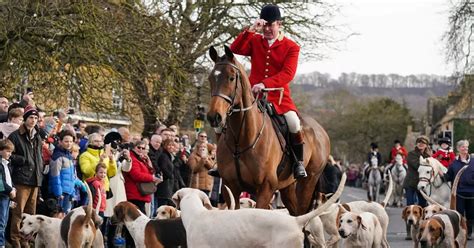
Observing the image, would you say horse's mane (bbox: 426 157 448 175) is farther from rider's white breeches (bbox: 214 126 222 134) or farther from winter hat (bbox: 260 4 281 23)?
rider's white breeches (bbox: 214 126 222 134)

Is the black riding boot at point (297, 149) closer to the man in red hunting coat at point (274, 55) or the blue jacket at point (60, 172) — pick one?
the man in red hunting coat at point (274, 55)

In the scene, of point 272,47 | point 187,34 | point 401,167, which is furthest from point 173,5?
point 272,47

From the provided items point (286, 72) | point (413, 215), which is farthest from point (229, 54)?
point (413, 215)

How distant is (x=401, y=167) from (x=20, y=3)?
47.9ft

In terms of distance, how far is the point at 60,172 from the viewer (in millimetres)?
13820

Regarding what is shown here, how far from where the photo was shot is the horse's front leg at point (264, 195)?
10250 millimetres

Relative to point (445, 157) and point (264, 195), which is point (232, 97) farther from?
point (445, 157)

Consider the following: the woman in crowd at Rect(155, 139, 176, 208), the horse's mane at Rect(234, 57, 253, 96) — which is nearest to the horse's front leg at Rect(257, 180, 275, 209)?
the horse's mane at Rect(234, 57, 253, 96)

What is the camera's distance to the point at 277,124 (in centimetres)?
1090

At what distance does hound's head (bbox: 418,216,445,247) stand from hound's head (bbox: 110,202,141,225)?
386 centimetres

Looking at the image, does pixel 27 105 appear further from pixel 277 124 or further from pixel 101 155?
pixel 277 124

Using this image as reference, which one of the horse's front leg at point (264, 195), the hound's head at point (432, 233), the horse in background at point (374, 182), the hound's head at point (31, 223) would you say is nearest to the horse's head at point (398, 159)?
the horse in background at point (374, 182)

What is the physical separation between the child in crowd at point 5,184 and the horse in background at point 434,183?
30.8 ft

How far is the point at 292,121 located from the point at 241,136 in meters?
0.93
